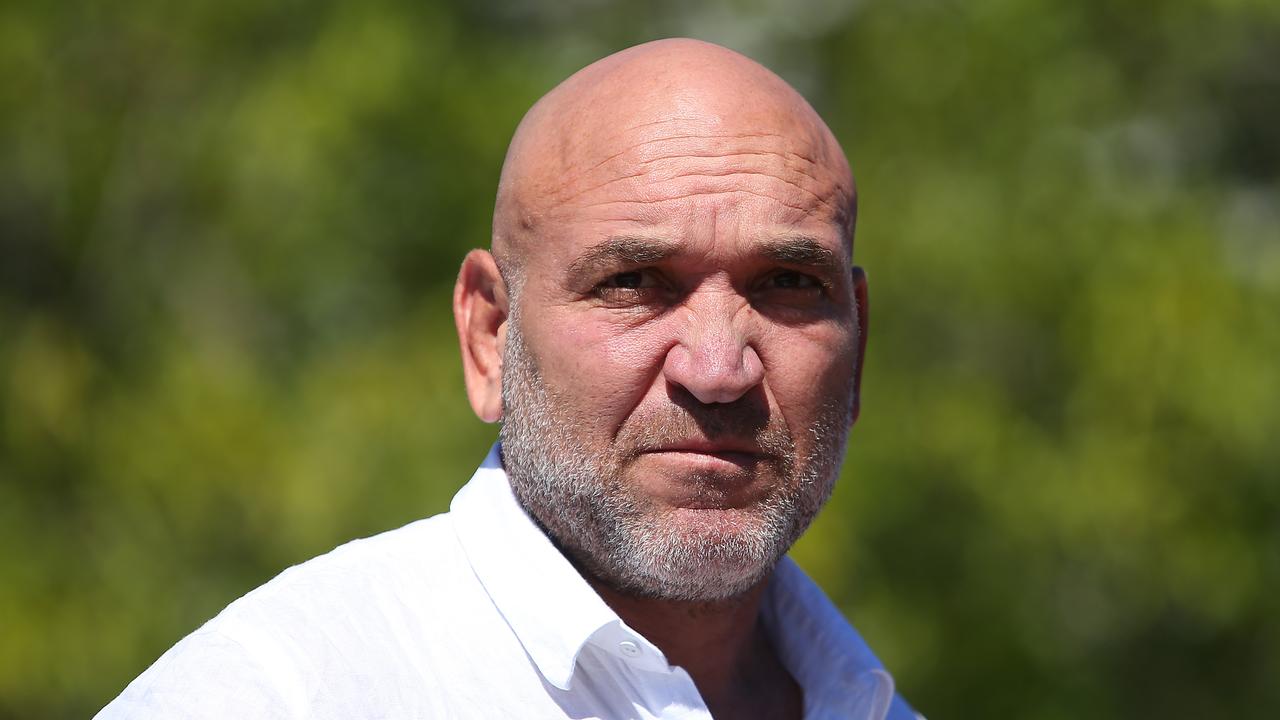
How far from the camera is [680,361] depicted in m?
2.18

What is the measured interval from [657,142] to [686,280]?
23cm

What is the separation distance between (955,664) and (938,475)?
795mm

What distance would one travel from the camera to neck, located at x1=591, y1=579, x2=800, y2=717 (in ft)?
7.81

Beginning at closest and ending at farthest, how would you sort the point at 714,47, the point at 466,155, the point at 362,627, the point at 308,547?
1. the point at 362,627
2. the point at 714,47
3. the point at 308,547
4. the point at 466,155

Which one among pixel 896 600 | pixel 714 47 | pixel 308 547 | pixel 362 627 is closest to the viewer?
pixel 362 627

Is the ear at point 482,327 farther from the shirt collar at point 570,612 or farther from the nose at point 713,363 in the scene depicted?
the nose at point 713,363

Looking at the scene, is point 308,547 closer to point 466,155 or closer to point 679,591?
point 466,155

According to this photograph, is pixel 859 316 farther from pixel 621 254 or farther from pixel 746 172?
pixel 621 254

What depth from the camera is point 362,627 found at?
2064 millimetres

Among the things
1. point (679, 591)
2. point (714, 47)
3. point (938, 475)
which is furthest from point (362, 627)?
point (938, 475)

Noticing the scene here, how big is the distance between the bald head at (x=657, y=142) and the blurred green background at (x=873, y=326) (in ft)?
10.3

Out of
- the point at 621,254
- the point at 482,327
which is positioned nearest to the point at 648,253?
the point at 621,254

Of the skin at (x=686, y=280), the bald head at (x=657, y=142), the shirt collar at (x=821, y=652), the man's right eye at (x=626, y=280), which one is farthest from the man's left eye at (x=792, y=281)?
the shirt collar at (x=821, y=652)

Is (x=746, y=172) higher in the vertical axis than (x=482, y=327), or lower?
higher
